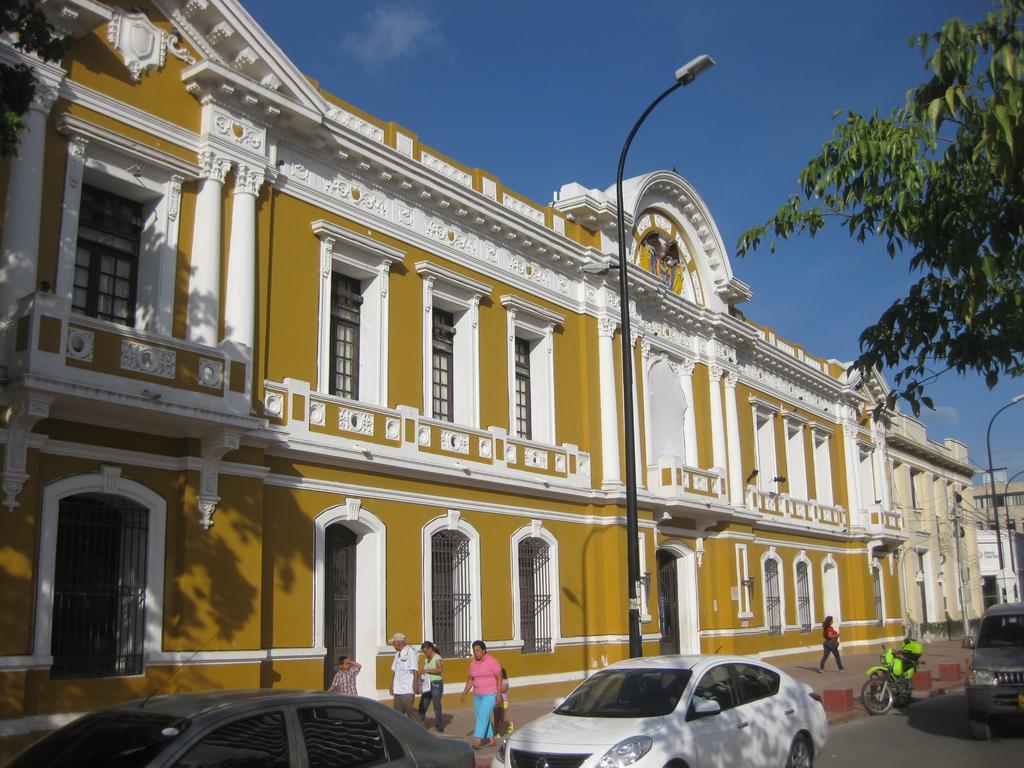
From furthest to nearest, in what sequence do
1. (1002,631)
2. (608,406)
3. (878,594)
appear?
(878,594), (608,406), (1002,631)

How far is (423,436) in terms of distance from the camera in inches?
729

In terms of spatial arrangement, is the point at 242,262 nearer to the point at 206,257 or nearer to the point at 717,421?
the point at 206,257

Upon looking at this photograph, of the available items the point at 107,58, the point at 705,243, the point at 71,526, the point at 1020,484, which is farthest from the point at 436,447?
Answer: the point at 1020,484

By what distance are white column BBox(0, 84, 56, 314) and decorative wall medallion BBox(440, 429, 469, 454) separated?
26.4 feet

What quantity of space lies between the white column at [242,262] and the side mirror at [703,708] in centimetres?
878

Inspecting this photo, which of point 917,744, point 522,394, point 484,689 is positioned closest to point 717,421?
point 522,394

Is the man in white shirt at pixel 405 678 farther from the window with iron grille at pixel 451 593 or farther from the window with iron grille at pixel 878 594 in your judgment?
the window with iron grille at pixel 878 594

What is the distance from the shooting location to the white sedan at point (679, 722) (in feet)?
28.9

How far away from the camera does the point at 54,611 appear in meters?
12.8

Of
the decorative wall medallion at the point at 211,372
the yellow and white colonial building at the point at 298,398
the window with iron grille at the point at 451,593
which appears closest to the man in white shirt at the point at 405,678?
the yellow and white colonial building at the point at 298,398

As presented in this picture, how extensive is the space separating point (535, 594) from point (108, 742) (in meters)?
15.6

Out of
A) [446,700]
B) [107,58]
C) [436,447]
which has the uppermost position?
[107,58]

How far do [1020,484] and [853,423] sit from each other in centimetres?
5743

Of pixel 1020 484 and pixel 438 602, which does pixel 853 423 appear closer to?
pixel 438 602
